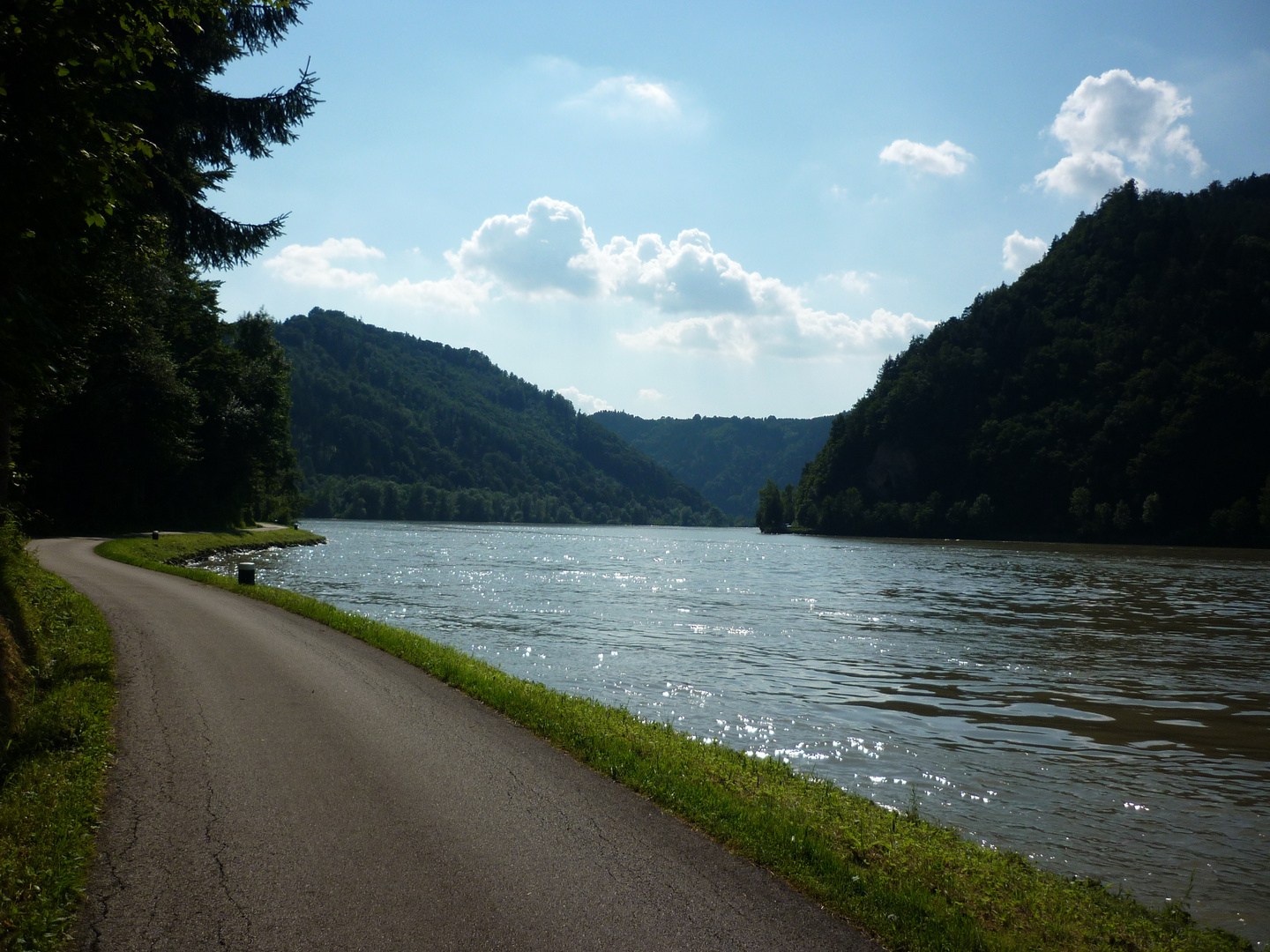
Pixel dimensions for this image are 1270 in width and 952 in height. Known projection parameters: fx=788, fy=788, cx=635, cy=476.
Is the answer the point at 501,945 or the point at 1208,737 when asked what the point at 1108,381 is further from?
the point at 501,945

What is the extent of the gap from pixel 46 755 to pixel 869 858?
26.8ft

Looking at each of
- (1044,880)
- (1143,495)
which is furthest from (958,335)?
(1044,880)

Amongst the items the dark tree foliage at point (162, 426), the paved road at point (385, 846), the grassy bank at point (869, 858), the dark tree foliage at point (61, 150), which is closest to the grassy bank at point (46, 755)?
the paved road at point (385, 846)

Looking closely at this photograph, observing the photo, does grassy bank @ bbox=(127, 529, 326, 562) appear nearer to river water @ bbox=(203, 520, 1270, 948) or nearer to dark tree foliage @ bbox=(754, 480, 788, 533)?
river water @ bbox=(203, 520, 1270, 948)

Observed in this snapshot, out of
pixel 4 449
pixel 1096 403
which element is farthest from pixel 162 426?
pixel 1096 403

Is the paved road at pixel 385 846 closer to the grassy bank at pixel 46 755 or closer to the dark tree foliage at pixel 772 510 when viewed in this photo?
the grassy bank at pixel 46 755

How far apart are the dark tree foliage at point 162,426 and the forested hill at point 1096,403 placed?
113761 mm

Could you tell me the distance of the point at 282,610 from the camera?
21234 mm

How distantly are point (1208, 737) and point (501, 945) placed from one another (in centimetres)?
1372

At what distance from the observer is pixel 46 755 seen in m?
8.01

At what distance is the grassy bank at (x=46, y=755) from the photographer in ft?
17.4

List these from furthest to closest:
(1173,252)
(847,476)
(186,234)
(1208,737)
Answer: (847,476), (1173,252), (186,234), (1208,737)

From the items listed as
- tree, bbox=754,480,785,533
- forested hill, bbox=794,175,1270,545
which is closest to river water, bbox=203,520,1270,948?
forested hill, bbox=794,175,1270,545

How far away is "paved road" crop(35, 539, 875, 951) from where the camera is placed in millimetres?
5316
